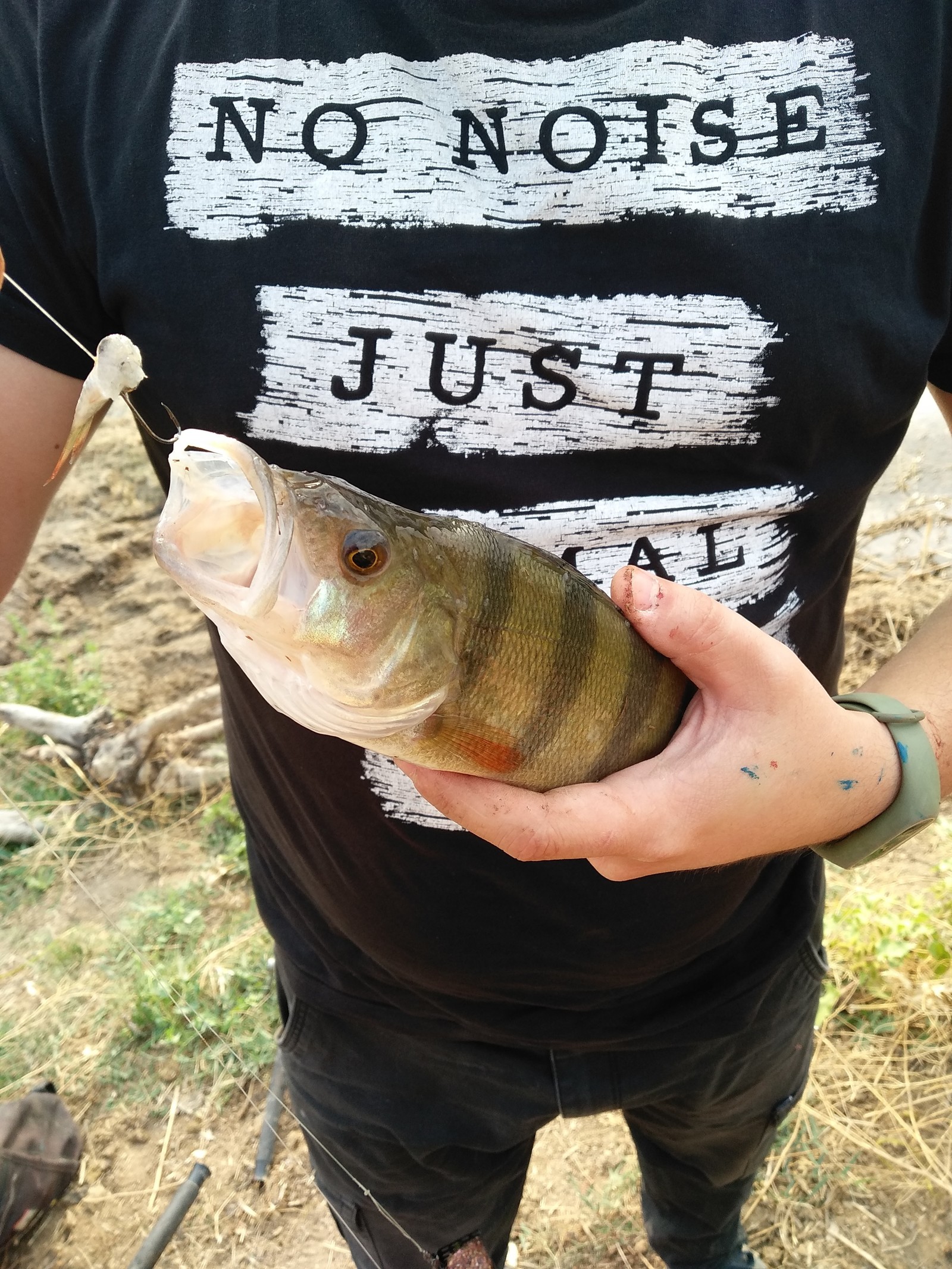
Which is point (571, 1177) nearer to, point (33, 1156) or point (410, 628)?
point (33, 1156)

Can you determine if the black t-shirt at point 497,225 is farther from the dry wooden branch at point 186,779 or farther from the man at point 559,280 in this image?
the dry wooden branch at point 186,779

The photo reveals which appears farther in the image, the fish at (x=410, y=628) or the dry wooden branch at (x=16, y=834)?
the dry wooden branch at (x=16, y=834)

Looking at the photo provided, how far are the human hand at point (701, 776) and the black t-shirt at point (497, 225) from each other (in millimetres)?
215

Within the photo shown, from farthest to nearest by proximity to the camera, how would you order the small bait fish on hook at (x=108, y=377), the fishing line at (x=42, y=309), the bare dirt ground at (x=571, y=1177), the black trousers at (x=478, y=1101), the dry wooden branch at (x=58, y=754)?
the dry wooden branch at (x=58, y=754), the bare dirt ground at (x=571, y=1177), the black trousers at (x=478, y=1101), the fishing line at (x=42, y=309), the small bait fish on hook at (x=108, y=377)

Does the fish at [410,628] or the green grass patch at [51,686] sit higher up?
the fish at [410,628]

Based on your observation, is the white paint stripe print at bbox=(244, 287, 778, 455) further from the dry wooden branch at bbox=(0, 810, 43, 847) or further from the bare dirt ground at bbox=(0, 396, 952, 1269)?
the dry wooden branch at bbox=(0, 810, 43, 847)

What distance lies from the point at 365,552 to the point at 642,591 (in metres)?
0.29

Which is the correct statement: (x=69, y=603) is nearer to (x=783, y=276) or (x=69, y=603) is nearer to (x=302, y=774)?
(x=302, y=774)

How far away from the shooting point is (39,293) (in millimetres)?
1046

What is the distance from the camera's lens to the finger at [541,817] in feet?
3.17

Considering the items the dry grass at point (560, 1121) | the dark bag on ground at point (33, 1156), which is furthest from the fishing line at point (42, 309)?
the dark bag on ground at point (33, 1156)

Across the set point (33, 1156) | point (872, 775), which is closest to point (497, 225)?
point (872, 775)

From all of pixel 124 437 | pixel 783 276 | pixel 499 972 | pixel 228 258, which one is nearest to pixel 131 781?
pixel 124 437

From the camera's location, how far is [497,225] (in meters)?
1.00
